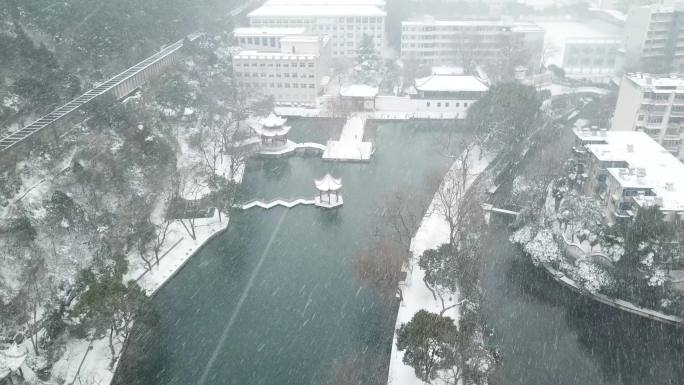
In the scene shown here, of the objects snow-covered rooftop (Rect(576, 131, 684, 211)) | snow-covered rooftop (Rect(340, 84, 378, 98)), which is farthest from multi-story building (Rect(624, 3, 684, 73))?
snow-covered rooftop (Rect(576, 131, 684, 211))

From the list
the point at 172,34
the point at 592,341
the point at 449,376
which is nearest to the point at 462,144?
the point at 592,341

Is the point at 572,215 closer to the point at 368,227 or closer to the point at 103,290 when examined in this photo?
the point at 368,227

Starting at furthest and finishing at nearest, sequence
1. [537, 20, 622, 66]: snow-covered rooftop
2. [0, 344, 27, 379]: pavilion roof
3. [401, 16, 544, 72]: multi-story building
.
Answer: [537, 20, 622, 66]: snow-covered rooftop
[401, 16, 544, 72]: multi-story building
[0, 344, 27, 379]: pavilion roof

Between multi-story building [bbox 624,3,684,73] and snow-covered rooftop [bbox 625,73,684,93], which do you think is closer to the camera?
snow-covered rooftop [bbox 625,73,684,93]

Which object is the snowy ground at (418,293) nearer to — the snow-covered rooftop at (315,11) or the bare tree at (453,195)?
the bare tree at (453,195)

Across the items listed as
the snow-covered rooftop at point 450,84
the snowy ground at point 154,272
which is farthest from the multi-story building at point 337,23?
the snowy ground at point 154,272

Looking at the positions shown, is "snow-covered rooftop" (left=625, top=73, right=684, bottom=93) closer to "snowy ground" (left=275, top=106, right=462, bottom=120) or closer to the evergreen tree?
"snowy ground" (left=275, top=106, right=462, bottom=120)
